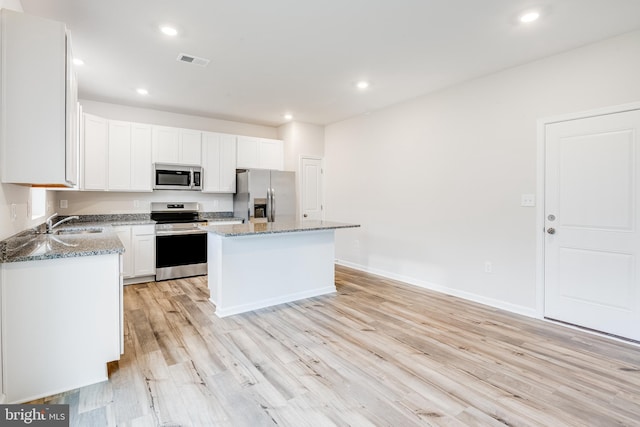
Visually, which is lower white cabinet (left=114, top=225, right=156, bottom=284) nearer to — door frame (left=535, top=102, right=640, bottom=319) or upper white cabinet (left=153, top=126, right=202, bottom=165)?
upper white cabinet (left=153, top=126, right=202, bottom=165)

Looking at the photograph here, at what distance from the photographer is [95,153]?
4344mm

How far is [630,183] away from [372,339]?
2.60 meters

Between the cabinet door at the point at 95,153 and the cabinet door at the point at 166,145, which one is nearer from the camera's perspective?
the cabinet door at the point at 95,153

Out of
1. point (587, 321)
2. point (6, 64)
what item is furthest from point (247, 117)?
point (587, 321)

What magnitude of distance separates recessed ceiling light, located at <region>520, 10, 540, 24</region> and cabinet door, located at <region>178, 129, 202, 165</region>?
4.45 metres

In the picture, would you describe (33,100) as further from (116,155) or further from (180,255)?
(180,255)

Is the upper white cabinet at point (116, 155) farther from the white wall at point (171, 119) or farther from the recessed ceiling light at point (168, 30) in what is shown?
Answer: the recessed ceiling light at point (168, 30)

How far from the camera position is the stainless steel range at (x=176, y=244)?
15.2 ft

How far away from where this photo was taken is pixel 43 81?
1.99 m

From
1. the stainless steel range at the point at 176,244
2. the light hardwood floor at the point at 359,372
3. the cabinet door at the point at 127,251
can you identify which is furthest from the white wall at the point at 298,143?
the light hardwood floor at the point at 359,372

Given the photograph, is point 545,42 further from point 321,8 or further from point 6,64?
point 6,64

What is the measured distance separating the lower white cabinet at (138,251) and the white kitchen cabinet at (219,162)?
3.76ft

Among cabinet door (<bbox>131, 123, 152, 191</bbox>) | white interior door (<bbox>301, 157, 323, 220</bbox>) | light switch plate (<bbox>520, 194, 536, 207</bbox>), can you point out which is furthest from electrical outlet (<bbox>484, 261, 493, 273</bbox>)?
cabinet door (<bbox>131, 123, 152, 191</bbox>)

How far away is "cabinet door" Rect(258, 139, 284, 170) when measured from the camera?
19.1 ft
